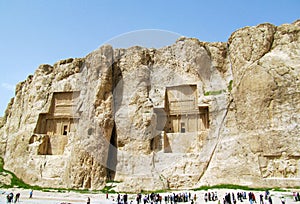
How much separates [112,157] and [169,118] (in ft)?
19.6

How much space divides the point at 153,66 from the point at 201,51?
4676 millimetres

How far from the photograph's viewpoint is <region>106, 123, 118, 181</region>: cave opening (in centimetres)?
2302

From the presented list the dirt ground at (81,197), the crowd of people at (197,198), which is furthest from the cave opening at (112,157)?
the crowd of people at (197,198)

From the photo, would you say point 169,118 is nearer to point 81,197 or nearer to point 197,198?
point 197,198

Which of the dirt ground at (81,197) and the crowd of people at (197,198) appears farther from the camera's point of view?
the dirt ground at (81,197)

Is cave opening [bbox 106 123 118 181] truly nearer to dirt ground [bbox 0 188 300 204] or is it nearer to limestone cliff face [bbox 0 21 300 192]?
limestone cliff face [bbox 0 21 300 192]

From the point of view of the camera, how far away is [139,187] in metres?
20.5

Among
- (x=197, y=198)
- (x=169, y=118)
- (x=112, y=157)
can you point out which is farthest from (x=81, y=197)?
(x=169, y=118)

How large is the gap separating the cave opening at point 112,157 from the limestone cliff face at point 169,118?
9cm

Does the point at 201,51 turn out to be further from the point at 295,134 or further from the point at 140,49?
the point at 295,134

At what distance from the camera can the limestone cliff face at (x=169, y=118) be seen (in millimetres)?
19422

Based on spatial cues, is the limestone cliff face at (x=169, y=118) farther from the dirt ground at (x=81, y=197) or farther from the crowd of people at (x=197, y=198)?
the crowd of people at (x=197, y=198)

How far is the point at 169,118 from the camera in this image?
2477cm

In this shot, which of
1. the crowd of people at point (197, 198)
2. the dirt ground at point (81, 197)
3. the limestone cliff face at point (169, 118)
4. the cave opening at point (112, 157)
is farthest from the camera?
the cave opening at point (112, 157)
